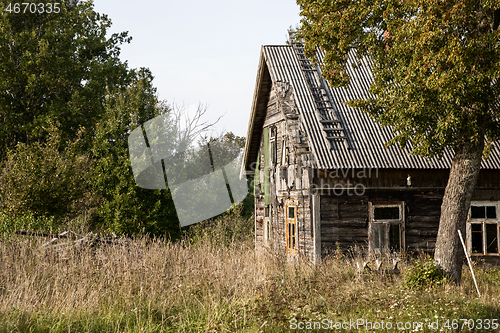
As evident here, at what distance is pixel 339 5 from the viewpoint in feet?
33.0

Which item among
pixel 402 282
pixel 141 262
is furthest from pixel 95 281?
pixel 402 282

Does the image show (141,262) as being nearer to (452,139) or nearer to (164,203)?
(452,139)

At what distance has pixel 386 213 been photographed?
42.4 feet

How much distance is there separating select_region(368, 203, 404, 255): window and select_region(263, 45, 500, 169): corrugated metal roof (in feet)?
4.67

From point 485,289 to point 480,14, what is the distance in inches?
225

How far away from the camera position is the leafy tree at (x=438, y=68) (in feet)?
26.8

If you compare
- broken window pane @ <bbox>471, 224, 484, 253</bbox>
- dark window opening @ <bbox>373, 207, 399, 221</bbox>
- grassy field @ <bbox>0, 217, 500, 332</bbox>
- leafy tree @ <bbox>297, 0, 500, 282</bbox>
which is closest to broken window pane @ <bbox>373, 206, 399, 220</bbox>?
dark window opening @ <bbox>373, 207, 399, 221</bbox>

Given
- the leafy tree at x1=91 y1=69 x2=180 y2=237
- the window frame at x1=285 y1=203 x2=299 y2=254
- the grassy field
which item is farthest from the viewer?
the leafy tree at x1=91 y1=69 x2=180 y2=237

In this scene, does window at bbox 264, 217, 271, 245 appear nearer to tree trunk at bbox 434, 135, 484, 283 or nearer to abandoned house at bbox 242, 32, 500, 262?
abandoned house at bbox 242, 32, 500, 262

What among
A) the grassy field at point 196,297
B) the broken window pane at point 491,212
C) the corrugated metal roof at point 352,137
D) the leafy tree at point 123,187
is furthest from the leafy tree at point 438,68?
the leafy tree at point 123,187

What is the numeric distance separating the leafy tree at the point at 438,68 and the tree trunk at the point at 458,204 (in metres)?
0.02

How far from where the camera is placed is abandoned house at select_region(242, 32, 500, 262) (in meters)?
12.2

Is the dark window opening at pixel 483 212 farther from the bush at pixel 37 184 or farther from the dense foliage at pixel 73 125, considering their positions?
the bush at pixel 37 184

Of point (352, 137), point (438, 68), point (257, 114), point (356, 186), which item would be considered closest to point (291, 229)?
point (356, 186)
